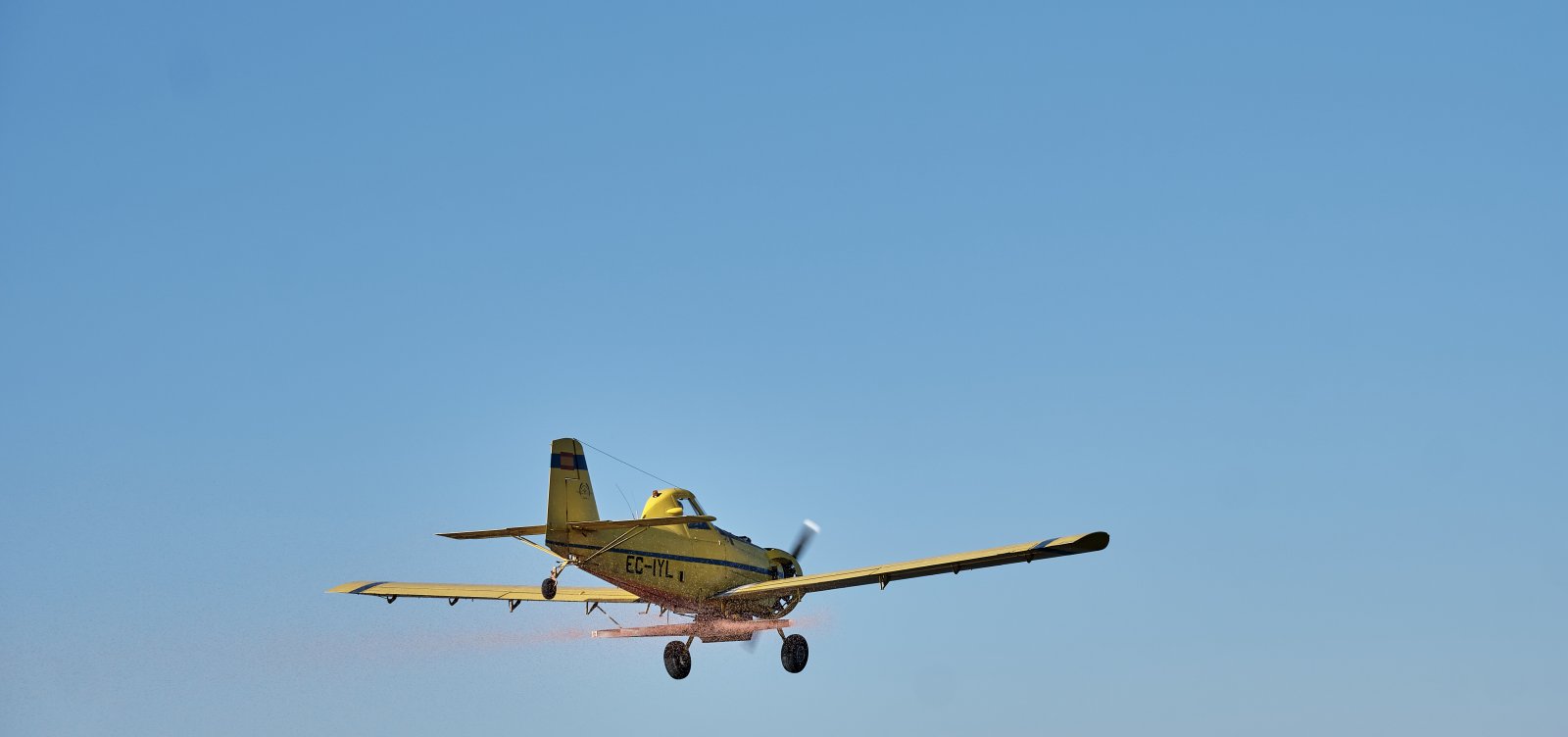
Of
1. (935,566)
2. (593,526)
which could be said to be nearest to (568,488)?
(593,526)

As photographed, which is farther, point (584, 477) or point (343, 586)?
point (343, 586)

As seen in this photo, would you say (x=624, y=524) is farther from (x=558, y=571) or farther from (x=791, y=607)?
(x=791, y=607)

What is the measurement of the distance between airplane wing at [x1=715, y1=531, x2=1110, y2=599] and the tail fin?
4238 millimetres

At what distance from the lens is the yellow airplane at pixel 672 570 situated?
4412 centimetres

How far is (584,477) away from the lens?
151 feet

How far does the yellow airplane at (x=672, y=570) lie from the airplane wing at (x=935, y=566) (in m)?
0.04

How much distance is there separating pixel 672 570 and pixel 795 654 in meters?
4.04

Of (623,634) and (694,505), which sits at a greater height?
(694,505)

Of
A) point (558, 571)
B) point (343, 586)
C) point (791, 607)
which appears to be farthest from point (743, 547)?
point (343, 586)

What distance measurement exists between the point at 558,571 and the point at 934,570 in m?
8.57

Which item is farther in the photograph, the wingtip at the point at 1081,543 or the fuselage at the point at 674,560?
the fuselage at the point at 674,560

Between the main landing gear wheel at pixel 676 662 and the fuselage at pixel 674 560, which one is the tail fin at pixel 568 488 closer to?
the fuselage at pixel 674 560

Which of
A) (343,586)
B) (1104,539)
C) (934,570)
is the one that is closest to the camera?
(1104,539)

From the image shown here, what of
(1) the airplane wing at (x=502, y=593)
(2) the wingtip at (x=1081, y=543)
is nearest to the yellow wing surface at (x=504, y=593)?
(1) the airplane wing at (x=502, y=593)
